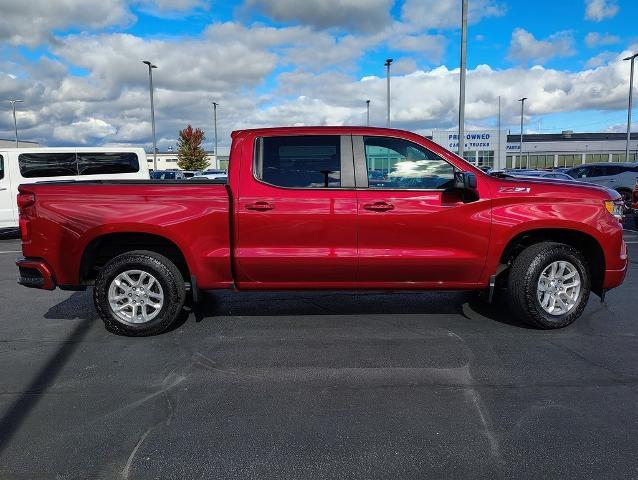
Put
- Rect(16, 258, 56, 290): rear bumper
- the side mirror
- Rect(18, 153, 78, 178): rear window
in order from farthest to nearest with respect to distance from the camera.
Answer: Rect(18, 153, 78, 178): rear window < Rect(16, 258, 56, 290): rear bumper < the side mirror

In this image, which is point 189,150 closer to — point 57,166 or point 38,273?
point 57,166

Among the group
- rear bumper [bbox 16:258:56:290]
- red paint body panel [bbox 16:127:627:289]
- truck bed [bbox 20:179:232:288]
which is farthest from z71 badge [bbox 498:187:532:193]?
rear bumper [bbox 16:258:56:290]

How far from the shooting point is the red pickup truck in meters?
4.60

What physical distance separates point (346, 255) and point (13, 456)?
2868mm

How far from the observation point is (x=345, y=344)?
460 centimetres

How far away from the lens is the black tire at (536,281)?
15.7ft

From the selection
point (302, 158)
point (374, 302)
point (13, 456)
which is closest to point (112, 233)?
point (302, 158)

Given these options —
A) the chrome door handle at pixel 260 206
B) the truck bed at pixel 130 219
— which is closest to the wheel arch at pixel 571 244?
the chrome door handle at pixel 260 206

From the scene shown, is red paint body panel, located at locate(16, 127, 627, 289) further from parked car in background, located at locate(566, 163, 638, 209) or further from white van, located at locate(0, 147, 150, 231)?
parked car in background, located at locate(566, 163, 638, 209)

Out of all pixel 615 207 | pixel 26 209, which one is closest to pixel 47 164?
pixel 26 209

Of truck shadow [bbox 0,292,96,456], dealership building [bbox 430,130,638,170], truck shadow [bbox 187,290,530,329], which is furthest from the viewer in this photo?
dealership building [bbox 430,130,638,170]

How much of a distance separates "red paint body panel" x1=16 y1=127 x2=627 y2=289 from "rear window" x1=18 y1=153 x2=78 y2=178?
8428mm

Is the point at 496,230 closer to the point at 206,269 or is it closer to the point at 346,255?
the point at 346,255

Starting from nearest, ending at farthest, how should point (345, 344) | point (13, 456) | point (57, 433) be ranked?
point (13, 456) < point (57, 433) < point (345, 344)
